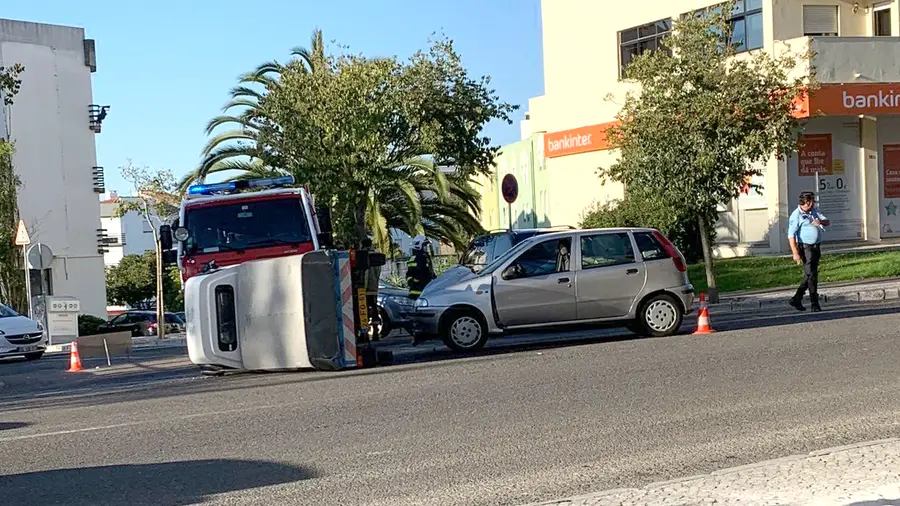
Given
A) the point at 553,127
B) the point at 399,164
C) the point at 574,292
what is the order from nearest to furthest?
1. the point at 574,292
2. the point at 399,164
3. the point at 553,127

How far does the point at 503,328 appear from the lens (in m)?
15.8

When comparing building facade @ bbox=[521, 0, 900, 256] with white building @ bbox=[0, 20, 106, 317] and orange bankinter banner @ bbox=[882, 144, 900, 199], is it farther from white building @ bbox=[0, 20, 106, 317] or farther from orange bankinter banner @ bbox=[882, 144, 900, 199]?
white building @ bbox=[0, 20, 106, 317]

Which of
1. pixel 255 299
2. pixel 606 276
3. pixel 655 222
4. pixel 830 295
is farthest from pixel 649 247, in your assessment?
pixel 655 222

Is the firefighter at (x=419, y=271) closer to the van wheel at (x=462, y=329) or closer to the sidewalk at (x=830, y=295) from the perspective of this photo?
the van wheel at (x=462, y=329)

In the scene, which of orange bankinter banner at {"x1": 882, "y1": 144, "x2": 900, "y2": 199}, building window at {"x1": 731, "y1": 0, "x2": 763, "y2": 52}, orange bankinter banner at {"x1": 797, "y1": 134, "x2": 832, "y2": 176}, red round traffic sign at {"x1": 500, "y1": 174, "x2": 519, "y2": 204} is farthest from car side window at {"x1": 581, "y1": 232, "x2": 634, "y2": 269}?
orange bankinter banner at {"x1": 882, "y1": 144, "x2": 900, "y2": 199}

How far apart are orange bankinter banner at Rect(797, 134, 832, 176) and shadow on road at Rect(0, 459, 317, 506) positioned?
84.8 ft

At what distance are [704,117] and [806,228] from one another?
3.80 metres

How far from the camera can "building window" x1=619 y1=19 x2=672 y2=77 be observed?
115 ft

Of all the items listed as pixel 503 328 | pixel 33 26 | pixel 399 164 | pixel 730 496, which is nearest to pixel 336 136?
pixel 399 164

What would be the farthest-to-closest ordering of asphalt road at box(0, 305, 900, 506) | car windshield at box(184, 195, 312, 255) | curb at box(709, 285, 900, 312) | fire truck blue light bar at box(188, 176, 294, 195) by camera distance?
curb at box(709, 285, 900, 312) → fire truck blue light bar at box(188, 176, 294, 195) → car windshield at box(184, 195, 312, 255) → asphalt road at box(0, 305, 900, 506)

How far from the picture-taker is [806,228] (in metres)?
18.1

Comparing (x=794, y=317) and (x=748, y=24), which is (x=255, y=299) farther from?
(x=748, y=24)

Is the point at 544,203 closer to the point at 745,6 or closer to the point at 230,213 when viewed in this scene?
the point at 745,6

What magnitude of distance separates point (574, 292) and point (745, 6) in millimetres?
19279
